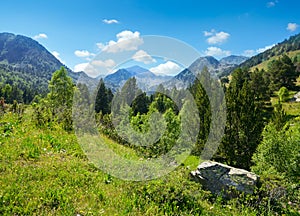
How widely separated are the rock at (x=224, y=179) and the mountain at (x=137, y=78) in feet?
12.0

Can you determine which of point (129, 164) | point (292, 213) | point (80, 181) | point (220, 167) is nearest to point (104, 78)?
point (129, 164)

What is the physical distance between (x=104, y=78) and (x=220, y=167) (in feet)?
14.9

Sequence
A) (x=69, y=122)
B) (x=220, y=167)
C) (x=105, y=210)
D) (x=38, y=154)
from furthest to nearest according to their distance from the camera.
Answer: (x=69, y=122), (x=38, y=154), (x=220, y=167), (x=105, y=210)

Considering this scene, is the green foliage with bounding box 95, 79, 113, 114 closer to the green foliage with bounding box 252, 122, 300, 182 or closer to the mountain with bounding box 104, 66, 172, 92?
the mountain with bounding box 104, 66, 172, 92

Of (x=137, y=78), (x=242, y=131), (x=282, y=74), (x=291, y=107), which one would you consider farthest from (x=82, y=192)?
(x=282, y=74)

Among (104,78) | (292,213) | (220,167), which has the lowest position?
(292,213)

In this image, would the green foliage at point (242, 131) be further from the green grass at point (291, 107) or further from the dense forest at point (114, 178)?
the green grass at point (291, 107)

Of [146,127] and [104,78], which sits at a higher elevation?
[104,78]

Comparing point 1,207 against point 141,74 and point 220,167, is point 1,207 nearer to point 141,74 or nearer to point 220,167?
point 220,167

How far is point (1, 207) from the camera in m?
4.35

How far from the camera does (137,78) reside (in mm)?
9383

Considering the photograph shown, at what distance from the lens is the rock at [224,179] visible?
21.5ft

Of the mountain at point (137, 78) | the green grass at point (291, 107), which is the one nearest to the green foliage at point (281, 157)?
the mountain at point (137, 78)

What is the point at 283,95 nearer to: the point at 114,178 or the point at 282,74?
the point at 282,74
